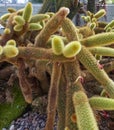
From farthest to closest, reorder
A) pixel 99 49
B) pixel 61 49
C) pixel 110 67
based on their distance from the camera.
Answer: pixel 110 67, pixel 99 49, pixel 61 49

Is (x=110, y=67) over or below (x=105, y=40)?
below

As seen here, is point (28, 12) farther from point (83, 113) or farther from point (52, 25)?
point (83, 113)

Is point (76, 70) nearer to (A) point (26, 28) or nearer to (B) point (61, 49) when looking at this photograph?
(B) point (61, 49)

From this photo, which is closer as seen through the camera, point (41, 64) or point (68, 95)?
point (68, 95)

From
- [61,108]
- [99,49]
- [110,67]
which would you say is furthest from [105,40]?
[110,67]

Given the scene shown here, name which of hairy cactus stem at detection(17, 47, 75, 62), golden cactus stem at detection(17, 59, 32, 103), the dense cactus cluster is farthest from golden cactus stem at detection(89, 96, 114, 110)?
golden cactus stem at detection(17, 59, 32, 103)

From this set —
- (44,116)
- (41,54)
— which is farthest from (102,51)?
(44,116)

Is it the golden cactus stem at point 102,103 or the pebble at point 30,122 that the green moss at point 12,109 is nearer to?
the pebble at point 30,122

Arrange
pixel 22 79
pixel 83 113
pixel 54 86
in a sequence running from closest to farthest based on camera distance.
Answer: pixel 83 113, pixel 54 86, pixel 22 79
